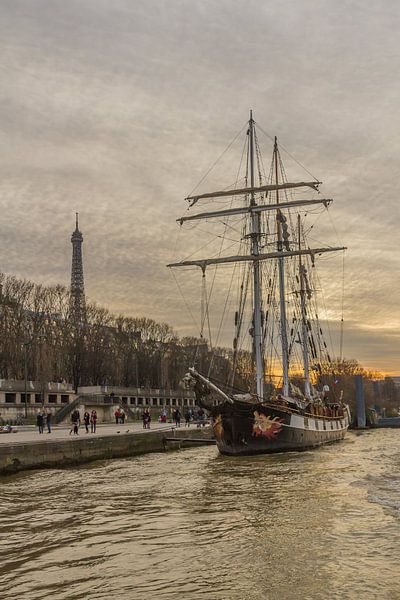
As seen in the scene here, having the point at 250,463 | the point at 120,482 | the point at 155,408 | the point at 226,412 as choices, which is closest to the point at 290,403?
the point at 226,412

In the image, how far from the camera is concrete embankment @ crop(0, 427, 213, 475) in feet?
84.4

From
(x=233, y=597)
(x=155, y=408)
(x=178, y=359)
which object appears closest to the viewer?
(x=233, y=597)

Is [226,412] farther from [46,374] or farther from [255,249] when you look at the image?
[46,374]

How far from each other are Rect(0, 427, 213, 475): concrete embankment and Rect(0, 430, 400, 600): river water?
59.4 inches

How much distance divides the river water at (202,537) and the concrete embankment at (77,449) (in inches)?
59.4

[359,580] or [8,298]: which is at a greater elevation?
[8,298]

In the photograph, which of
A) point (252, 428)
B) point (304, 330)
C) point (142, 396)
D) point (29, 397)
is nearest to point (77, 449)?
point (252, 428)

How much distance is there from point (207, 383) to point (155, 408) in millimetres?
51763

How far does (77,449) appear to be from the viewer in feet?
97.4

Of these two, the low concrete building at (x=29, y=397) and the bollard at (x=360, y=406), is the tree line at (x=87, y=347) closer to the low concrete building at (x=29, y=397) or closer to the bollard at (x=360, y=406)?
the low concrete building at (x=29, y=397)

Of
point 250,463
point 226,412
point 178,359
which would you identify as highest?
point 178,359

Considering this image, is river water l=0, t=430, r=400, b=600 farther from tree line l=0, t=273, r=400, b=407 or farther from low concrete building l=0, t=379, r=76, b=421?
low concrete building l=0, t=379, r=76, b=421

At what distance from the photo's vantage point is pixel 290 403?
3575cm

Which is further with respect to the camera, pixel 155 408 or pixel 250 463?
pixel 155 408
